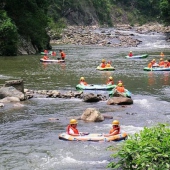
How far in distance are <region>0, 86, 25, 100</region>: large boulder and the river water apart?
2.21 feet

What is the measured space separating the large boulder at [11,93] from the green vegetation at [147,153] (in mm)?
13727

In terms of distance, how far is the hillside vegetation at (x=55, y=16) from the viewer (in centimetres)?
4319

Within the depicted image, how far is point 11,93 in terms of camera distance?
20.9 m

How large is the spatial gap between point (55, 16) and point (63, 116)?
70769 mm

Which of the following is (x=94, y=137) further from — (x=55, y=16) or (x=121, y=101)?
(x=55, y=16)

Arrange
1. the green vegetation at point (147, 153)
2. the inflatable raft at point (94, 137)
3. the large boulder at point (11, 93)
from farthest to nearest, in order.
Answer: the large boulder at point (11, 93) < the inflatable raft at point (94, 137) < the green vegetation at point (147, 153)

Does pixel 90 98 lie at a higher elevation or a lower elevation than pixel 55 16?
lower

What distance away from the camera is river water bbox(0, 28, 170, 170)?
38.9ft

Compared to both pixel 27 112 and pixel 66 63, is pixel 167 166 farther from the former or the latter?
pixel 66 63

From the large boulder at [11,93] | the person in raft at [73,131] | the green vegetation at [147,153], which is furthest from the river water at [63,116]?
the green vegetation at [147,153]

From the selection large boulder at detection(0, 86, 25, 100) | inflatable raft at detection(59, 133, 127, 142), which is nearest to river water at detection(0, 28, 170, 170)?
inflatable raft at detection(59, 133, 127, 142)

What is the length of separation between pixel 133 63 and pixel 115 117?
20.5m

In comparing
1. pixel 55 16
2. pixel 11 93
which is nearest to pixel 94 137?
pixel 11 93

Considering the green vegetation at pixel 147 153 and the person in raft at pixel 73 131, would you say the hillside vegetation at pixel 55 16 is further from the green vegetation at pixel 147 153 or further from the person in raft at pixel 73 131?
the green vegetation at pixel 147 153
